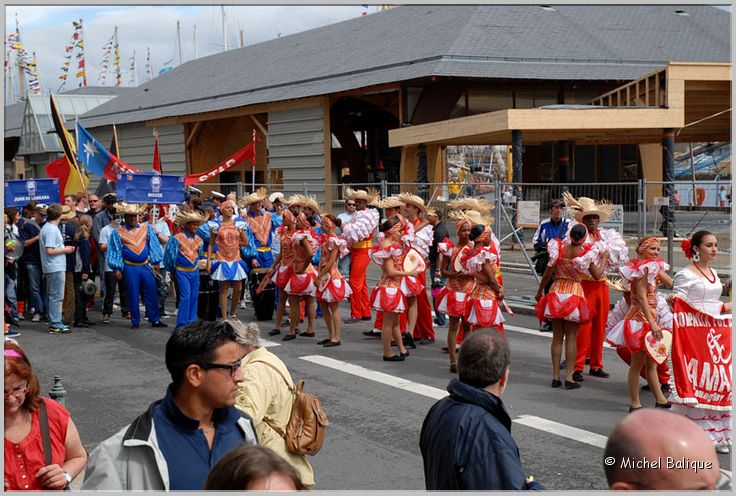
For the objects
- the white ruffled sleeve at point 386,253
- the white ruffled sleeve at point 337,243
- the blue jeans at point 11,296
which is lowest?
the blue jeans at point 11,296

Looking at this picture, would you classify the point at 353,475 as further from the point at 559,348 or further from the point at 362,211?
A: the point at 362,211

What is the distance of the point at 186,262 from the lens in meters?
13.0

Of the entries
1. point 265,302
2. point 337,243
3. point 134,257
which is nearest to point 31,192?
point 134,257

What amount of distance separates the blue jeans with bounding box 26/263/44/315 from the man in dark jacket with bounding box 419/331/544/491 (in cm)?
1147

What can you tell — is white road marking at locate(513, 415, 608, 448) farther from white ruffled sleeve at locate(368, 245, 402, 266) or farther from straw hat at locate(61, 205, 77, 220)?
straw hat at locate(61, 205, 77, 220)

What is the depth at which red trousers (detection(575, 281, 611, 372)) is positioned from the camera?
9.71 m

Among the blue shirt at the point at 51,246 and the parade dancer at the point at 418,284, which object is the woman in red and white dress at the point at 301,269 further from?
the blue shirt at the point at 51,246

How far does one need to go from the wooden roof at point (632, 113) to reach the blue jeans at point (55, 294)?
9396mm

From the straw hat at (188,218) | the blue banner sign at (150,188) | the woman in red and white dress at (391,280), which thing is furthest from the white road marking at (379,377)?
the blue banner sign at (150,188)

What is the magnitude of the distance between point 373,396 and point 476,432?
5.52 meters

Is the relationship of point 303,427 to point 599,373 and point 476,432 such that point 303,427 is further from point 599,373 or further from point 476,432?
point 599,373

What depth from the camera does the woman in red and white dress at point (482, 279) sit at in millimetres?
9484

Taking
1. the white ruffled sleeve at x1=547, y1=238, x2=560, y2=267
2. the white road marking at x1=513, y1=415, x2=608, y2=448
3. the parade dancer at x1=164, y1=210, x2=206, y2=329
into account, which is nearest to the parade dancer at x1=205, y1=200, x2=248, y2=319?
the parade dancer at x1=164, y1=210, x2=206, y2=329

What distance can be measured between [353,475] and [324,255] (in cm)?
570
